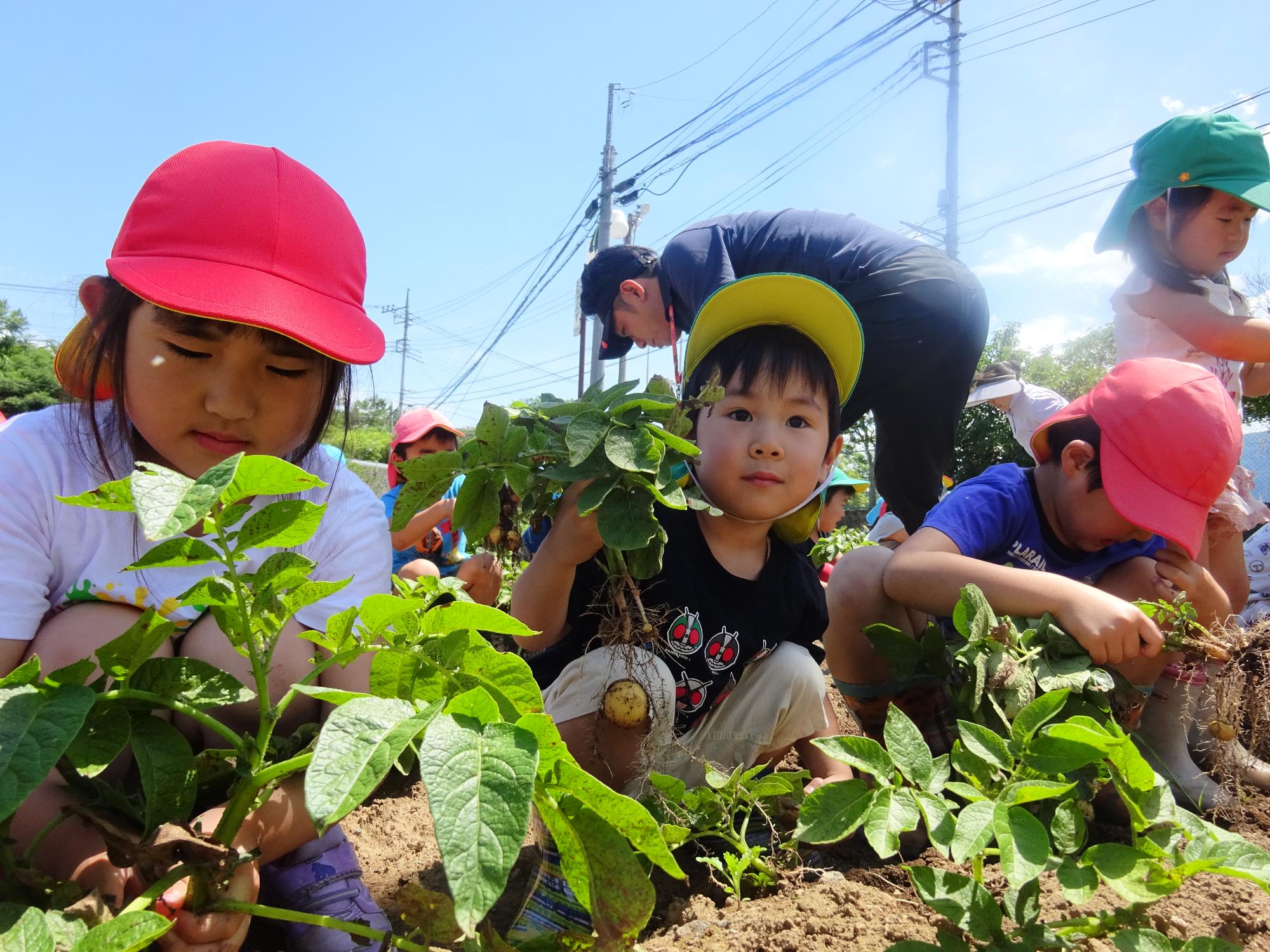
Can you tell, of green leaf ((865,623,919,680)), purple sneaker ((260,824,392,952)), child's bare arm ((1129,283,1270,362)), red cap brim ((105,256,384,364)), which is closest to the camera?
red cap brim ((105,256,384,364))

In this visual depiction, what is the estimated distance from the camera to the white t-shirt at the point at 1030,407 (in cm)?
315

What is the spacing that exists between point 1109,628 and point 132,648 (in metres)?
1.46

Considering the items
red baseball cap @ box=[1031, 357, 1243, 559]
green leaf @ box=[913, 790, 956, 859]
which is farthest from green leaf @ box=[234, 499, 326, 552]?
red baseball cap @ box=[1031, 357, 1243, 559]

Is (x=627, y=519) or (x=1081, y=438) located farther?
(x=1081, y=438)

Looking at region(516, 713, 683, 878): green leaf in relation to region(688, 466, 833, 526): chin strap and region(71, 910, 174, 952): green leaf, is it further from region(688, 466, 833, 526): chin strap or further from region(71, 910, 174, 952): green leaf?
region(688, 466, 833, 526): chin strap

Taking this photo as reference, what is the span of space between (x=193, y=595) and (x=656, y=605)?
3.65 feet

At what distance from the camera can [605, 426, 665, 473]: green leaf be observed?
3.90ft

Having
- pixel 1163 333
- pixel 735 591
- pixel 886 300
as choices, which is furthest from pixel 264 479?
pixel 1163 333

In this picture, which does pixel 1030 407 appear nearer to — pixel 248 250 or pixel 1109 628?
pixel 1109 628

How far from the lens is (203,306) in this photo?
41.1 inches

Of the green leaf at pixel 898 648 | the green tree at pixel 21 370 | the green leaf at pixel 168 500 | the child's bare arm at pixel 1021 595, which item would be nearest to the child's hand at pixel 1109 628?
the child's bare arm at pixel 1021 595

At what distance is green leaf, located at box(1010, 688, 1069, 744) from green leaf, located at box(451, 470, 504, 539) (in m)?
0.84

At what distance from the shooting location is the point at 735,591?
1.91 m

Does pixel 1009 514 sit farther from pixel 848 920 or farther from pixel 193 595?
pixel 193 595
